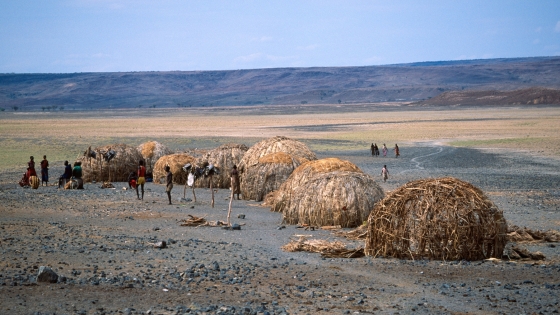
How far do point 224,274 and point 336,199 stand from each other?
601 centimetres

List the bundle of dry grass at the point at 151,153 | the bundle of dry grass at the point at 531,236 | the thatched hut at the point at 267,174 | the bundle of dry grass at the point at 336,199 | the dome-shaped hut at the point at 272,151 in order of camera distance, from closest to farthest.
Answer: the bundle of dry grass at the point at 531,236 → the bundle of dry grass at the point at 336,199 → the thatched hut at the point at 267,174 → the dome-shaped hut at the point at 272,151 → the bundle of dry grass at the point at 151,153

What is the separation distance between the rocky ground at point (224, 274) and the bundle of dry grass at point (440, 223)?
0.31 metres

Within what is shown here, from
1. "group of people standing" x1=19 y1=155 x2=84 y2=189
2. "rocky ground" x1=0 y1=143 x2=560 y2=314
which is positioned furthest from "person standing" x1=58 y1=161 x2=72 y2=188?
"rocky ground" x1=0 y1=143 x2=560 y2=314

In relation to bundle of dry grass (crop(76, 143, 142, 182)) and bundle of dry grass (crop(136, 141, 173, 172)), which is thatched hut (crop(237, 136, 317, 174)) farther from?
bundle of dry grass (crop(136, 141, 173, 172))

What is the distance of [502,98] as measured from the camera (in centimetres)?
14325

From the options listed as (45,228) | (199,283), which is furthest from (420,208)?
(45,228)

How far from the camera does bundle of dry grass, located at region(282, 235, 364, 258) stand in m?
14.8

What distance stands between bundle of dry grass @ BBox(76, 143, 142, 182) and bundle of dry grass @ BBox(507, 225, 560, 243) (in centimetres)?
1824

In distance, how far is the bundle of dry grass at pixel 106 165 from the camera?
30.7 m

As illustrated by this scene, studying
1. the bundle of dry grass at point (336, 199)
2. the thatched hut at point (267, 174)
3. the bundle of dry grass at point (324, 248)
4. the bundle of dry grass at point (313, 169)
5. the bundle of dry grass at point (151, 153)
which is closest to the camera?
the bundle of dry grass at point (324, 248)

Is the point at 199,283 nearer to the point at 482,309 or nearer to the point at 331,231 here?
the point at 482,309

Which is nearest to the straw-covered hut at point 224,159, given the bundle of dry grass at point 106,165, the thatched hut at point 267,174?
the thatched hut at point 267,174

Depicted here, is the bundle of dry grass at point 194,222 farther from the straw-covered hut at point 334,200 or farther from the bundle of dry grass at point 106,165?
the bundle of dry grass at point 106,165

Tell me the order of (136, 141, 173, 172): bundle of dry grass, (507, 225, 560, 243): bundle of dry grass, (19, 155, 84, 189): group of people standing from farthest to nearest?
(136, 141, 173, 172): bundle of dry grass → (19, 155, 84, 189): group of people standing → (507, 225, 560, 243): bundle of dry grass
